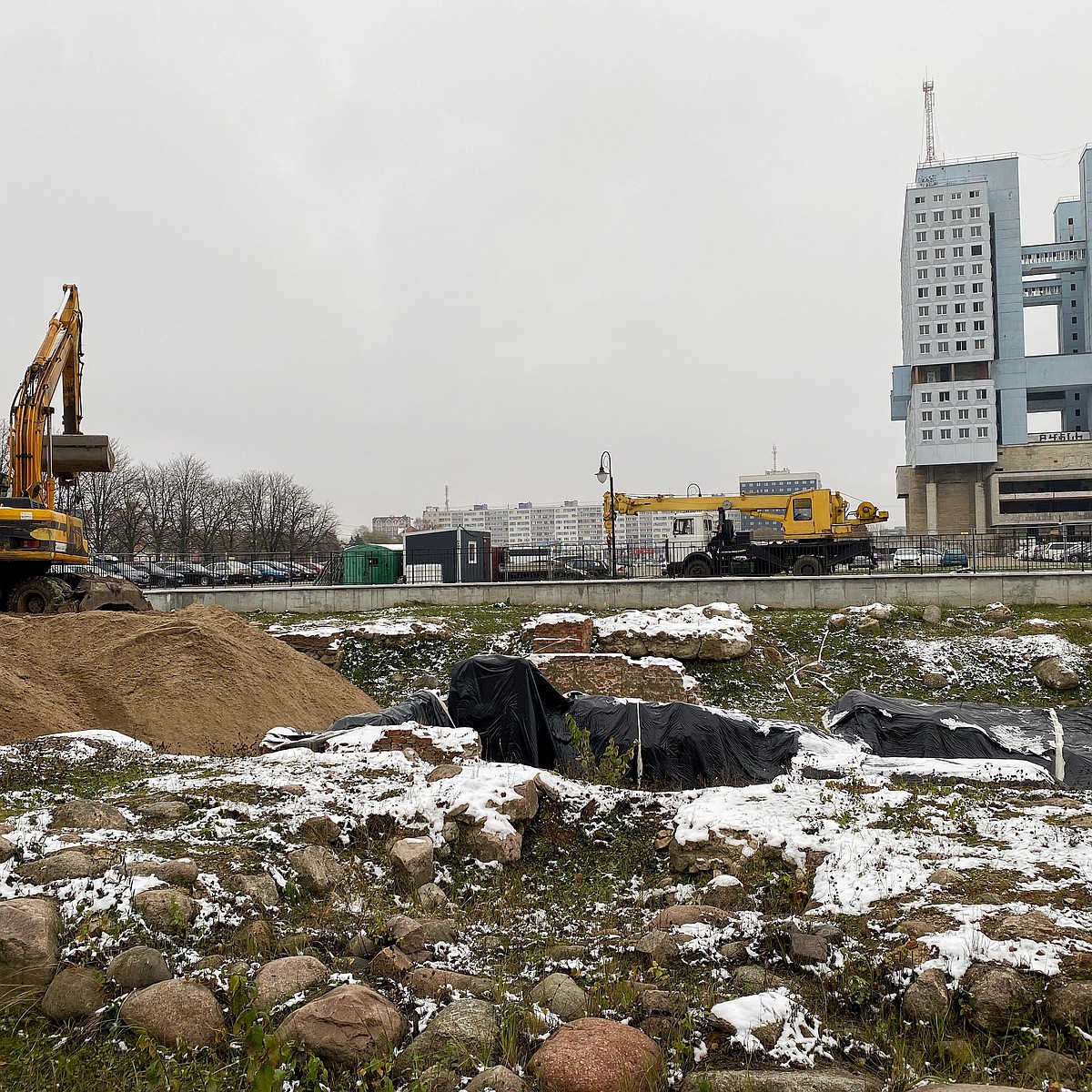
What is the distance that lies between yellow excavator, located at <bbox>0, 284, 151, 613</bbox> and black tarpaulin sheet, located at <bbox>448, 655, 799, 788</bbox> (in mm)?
9831

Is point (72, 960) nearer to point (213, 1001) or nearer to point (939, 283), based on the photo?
point (213, 1001)

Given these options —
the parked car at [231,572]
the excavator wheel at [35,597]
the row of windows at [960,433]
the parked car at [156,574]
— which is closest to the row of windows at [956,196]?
the row of windows at [960,433]

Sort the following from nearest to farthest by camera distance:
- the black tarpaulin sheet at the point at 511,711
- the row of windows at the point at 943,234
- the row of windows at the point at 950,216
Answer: the black tarpaulin sheet at the point at 511,711
the row of windows at the point at 950,216
the row of windows at the point at 943,234

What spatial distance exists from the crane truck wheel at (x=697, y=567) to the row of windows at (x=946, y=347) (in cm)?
6406

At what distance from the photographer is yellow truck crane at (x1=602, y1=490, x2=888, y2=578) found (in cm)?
2423

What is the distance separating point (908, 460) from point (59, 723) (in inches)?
3434

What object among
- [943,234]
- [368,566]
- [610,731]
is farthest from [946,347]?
[610,731]

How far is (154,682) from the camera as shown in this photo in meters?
10.9

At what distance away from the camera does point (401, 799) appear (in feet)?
21.8

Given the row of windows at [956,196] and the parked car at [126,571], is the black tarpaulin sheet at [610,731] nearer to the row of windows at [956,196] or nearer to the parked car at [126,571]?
the parked car at [126,571]

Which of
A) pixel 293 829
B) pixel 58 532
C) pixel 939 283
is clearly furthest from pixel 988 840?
pixel 939 283

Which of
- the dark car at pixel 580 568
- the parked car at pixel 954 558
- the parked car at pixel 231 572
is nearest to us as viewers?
the parked car at pixel 954 558

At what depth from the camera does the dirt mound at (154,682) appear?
10117 mm

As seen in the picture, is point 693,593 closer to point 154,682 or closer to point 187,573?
point 154,682
